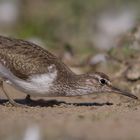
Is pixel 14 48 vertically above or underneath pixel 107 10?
underneath

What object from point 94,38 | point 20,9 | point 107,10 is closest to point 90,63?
point 94,38

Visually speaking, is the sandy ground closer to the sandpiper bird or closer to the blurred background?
Result: the blurred background

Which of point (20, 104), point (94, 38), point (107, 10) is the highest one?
point (107, 10)

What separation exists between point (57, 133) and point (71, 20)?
11649 millimetres

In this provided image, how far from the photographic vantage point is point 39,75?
500 inches

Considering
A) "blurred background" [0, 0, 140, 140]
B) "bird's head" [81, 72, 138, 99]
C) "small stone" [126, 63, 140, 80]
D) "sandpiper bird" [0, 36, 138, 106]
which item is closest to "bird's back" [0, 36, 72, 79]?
"sandpiper bird" [0, 36, 138, 106]

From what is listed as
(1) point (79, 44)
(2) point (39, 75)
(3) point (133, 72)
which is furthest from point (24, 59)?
(1) point (79, 44)

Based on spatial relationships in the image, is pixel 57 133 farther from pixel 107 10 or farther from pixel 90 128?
pixel 107 10

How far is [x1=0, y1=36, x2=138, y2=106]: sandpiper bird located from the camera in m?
12.7

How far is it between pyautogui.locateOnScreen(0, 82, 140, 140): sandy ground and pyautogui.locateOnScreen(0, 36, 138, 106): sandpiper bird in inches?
10.6

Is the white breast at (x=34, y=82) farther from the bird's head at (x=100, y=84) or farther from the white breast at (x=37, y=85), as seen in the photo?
the bird's head at (x=100, y=84)

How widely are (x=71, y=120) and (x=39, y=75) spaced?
74.8 inches

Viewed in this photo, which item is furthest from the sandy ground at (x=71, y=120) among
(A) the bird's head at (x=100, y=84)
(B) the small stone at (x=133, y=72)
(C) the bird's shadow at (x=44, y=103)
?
(B) the small stone at (x=133, y=72)

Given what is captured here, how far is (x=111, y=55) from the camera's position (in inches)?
628
